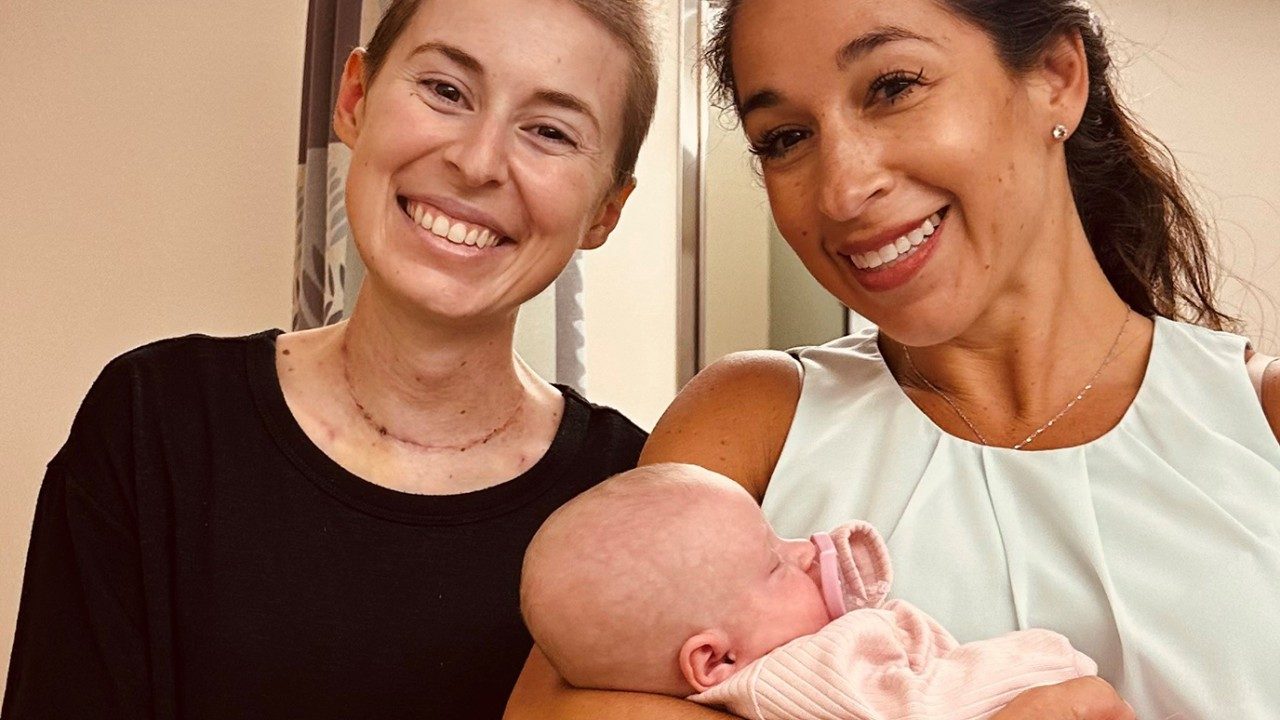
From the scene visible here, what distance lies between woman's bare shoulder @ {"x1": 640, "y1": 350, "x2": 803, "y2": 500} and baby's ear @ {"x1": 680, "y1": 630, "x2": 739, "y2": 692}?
334 millimetres

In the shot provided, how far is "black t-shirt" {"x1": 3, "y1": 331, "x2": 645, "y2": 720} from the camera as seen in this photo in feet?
5.32

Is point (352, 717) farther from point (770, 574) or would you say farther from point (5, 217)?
point (5, 217)

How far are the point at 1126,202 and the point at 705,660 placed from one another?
958mm

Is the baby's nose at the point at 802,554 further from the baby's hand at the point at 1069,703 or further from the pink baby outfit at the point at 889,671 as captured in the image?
the baby's hand at the point at 1069,703

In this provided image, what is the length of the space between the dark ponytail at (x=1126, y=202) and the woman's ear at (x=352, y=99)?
0.52m

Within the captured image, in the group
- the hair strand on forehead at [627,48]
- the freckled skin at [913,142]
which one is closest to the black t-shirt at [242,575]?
the hair strand on forehead at [627,48]

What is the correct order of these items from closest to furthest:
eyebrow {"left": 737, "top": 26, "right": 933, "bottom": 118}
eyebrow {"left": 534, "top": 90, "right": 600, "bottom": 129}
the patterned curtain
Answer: eyebrow {"left": 737, "top": 26, "right": 933, "bottom": 118}, eyebrow {"left": 534, "top": 90, "right": 600, "bottom": 129}, the patterned curtain

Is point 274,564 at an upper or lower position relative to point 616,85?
lower

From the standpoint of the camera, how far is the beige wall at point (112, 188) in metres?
3.47

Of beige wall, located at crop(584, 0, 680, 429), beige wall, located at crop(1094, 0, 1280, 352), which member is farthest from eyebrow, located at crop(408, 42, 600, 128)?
beige wall, located at crop(1094, 0, 1280, 352)

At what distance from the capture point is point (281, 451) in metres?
1.73

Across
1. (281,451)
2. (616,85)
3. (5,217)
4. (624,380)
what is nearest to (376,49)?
(616,85)

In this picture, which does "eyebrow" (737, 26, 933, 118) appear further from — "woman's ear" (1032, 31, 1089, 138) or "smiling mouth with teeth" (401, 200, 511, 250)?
"smiling mouth with teeth" (401, 200, 511, 250)

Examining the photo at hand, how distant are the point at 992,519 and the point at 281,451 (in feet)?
3.12
